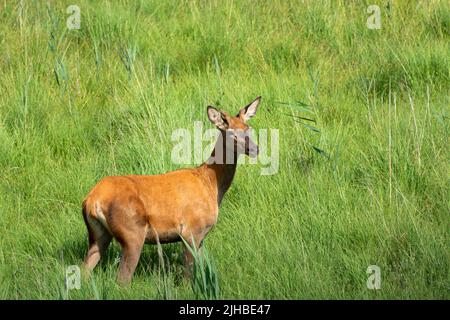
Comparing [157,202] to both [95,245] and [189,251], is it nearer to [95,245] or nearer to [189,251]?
[189,251]

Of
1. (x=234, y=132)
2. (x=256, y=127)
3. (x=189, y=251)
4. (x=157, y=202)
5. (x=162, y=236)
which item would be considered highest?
(x=234, y=132)

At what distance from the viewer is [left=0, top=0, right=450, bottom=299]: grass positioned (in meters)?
6.95

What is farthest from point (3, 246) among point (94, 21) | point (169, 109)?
point (94, 21)

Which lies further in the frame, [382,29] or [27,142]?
[382,29]

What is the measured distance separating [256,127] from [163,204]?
2317 mm

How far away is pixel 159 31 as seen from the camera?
430 inches

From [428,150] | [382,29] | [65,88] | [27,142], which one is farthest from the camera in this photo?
[382,29]

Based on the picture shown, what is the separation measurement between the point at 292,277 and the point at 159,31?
4903 millimetres

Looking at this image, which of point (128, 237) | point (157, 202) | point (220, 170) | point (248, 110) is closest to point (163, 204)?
point (157, 202)

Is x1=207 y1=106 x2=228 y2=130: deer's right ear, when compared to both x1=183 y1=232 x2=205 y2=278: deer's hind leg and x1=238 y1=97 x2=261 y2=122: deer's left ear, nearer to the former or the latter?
x1=238 y1=97 x2=261 y2=122: deer's left ear

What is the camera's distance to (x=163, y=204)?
6.95 meters

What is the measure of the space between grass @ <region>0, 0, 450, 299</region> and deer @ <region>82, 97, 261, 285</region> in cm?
23

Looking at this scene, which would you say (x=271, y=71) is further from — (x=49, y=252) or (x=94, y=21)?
(x=49, y=252)

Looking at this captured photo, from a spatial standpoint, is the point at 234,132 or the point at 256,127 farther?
the point at 256,127
